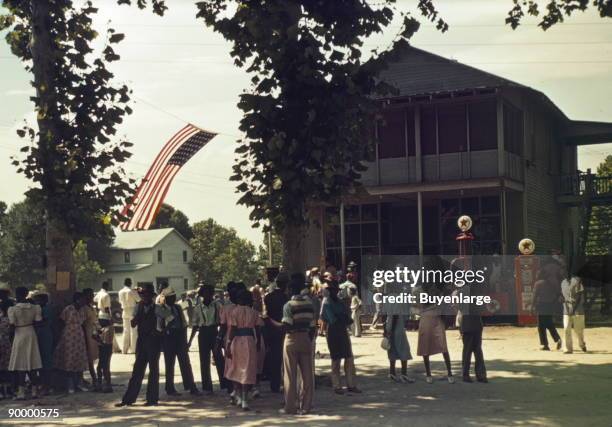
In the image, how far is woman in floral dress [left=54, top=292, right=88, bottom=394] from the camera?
13.9 metres

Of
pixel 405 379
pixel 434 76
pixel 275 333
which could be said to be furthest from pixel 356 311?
pixel 434 76

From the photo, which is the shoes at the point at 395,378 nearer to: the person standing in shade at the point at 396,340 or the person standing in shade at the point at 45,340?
the person standing in shade at the point at 396,340

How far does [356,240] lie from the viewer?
30.3m

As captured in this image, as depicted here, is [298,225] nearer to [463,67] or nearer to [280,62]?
[280,62]

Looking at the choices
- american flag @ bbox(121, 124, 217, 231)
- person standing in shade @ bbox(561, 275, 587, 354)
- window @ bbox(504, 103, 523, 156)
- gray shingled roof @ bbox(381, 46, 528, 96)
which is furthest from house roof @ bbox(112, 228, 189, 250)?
person standing in shade @ bbox(561, 275, 587, 354)

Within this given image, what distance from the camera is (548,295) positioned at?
17.1 m

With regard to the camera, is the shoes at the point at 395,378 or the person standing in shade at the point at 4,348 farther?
the shoes at the point at 395,378

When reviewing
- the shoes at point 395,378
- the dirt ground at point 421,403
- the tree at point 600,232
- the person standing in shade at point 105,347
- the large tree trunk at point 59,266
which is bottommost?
the dirt ground at point 421,403

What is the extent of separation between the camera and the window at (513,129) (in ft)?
90.7

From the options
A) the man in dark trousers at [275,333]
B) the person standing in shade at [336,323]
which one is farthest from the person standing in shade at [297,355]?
the man in dark trousers at [275,333]

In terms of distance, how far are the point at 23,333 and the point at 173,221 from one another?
74.7 metres

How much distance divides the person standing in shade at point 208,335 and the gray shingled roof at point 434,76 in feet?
50.6

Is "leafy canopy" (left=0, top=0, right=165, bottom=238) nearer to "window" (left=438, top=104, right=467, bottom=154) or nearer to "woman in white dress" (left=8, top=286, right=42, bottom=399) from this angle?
"woman in white dress" (left=8, top=286, right=42, bottom=399)

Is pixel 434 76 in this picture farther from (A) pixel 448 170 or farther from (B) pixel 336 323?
(B) pixel 336 323
